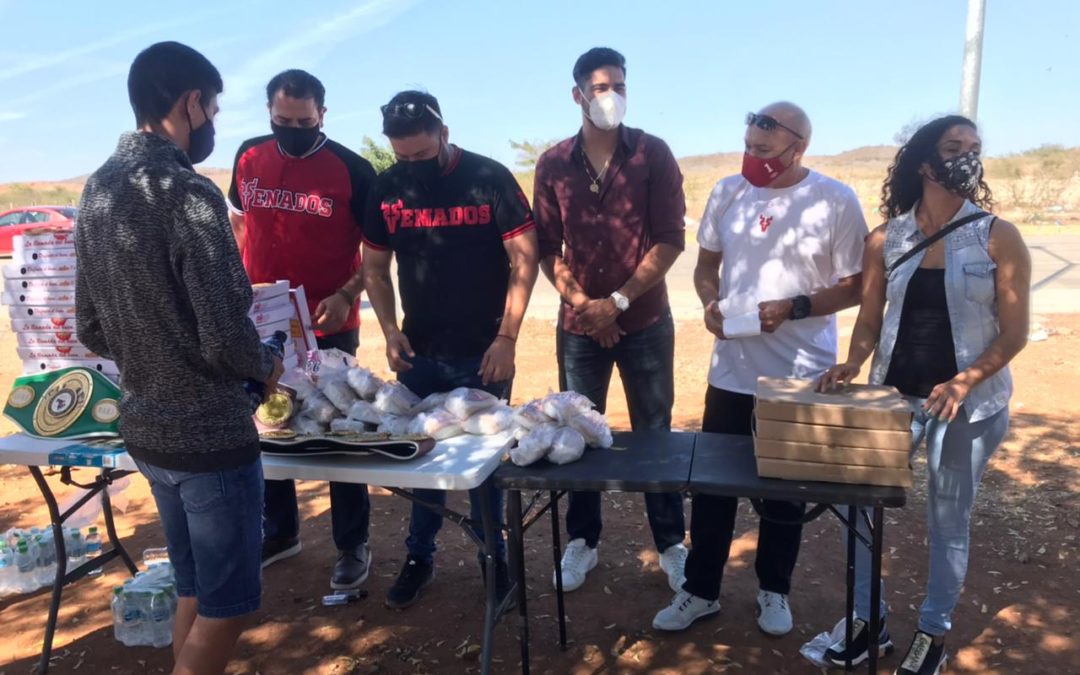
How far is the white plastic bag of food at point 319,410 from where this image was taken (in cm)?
288

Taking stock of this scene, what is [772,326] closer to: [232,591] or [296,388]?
[296,388]

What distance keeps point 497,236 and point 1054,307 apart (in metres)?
9.71

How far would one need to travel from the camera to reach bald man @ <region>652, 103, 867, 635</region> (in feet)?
9.51

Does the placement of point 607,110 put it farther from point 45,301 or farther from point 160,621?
point 160,621

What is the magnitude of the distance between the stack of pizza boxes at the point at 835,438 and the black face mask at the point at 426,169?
1.58 meters

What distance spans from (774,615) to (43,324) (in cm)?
313

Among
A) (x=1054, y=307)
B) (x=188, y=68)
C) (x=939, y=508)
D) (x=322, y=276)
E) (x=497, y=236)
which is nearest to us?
(x=188, y=68)

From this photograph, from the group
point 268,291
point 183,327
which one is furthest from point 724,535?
point 183,327

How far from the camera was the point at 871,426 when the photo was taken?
7.38 feet

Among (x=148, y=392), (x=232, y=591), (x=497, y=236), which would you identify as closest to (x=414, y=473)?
(x=232, y=591)

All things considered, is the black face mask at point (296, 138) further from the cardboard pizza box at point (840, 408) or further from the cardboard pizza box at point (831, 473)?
the cardboard pizza box at point (831, 473)

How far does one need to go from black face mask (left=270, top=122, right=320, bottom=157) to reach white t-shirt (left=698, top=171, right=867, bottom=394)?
176 cm

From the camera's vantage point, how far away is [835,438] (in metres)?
2.28

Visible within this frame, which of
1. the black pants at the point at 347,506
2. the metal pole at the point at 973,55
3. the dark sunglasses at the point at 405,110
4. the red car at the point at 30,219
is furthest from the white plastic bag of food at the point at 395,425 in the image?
the red car at the point at 30,219
